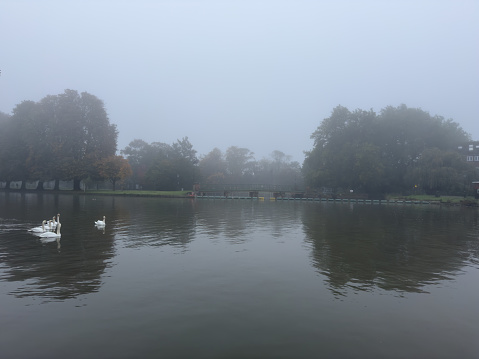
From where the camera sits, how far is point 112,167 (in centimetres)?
8094

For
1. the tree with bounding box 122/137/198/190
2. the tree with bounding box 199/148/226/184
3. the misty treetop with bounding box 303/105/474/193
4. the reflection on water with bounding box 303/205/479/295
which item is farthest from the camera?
the tree with bounding box 199/148/226/184

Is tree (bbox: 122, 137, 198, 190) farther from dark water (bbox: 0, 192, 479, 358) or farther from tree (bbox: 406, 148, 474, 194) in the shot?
dark water (bbox: 0, 192, 479, 358)

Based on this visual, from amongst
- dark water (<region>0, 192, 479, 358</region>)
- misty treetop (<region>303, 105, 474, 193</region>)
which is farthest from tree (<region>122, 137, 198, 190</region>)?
dark water (<region>0, 192, 479, 358</region>)

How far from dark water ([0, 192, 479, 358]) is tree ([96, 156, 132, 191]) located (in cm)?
6429

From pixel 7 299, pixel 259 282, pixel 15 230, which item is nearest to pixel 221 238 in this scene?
pixel 259 282

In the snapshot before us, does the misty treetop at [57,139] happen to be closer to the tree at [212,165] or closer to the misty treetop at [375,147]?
the tree at [212,165]

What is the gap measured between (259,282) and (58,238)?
13.2 meters

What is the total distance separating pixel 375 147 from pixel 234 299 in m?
77.1

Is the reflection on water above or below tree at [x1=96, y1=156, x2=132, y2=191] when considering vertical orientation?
below

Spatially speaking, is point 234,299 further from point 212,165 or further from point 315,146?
point 212,165

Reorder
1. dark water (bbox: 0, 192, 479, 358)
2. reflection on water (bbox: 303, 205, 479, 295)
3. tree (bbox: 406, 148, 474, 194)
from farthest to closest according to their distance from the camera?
tree (bbox: 406, 148, 474, 194) < reflection on water (bbox: 303, 205, 479, 295) < dark water (bbox: 0, 192, 479, 358)

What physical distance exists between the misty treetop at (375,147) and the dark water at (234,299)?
204ft

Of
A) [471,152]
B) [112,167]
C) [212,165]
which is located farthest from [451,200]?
[212,165]

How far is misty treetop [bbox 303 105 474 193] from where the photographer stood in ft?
255
